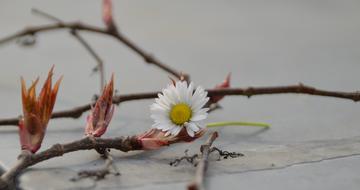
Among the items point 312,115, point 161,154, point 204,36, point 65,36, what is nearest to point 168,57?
point 204,36

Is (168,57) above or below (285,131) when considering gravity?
above

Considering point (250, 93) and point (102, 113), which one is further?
point (250, 93)

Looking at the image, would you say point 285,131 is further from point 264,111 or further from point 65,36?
point 65,36

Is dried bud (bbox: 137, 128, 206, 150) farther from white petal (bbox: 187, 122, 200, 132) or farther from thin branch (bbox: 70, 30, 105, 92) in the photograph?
thin branch (bbox: 70, 30, 105, 92)

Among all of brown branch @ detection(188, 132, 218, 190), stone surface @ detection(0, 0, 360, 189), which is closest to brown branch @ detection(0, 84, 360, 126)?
stone surface @ detection(0, 0, 360, 189)

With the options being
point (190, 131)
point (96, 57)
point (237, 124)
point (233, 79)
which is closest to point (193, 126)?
point (190, 131)

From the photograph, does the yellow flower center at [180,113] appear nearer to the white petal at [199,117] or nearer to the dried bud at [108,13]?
the white petal at [199,117]

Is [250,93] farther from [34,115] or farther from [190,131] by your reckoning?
[34,115]
